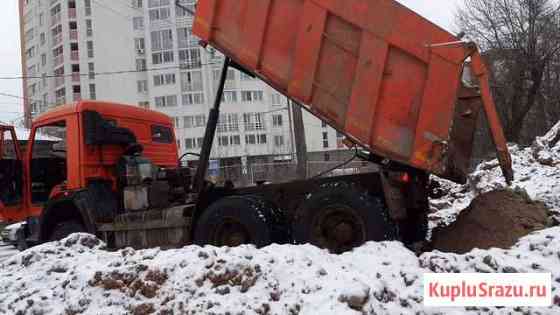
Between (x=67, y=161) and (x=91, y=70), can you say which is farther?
(x=91, y=70)

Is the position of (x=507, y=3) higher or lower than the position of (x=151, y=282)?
higher

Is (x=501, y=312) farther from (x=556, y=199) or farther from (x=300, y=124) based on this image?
(x=300, y=124)

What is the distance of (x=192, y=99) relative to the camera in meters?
54.6

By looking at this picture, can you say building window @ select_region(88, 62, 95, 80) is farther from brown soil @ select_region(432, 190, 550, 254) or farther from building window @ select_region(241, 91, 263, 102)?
brown soil @ select_region(432, 190, 550, 254)

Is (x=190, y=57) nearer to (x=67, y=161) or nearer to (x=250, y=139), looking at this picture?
(x=250, y=139)

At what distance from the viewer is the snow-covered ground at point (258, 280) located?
4.19 m

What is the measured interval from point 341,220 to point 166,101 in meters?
51.2

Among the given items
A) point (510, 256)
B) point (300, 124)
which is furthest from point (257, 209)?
point (300, 124)

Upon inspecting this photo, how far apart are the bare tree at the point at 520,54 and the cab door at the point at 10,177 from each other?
20596 millimetres

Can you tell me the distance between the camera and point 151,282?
4.77m

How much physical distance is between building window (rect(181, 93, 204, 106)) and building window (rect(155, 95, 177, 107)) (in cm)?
112

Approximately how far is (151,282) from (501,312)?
2988 millimetres

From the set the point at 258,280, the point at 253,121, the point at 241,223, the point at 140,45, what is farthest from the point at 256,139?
the point at 258,280

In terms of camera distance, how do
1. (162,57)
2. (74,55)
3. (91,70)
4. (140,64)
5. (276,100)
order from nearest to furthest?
(162,57)
(276,100)
(140,64)
(91,70)
(74,55)
